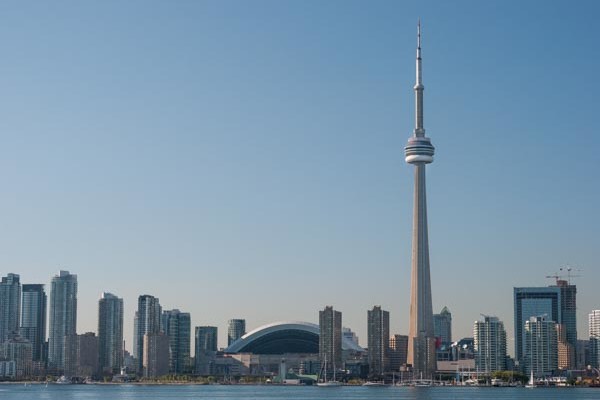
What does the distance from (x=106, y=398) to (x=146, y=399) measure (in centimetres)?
778

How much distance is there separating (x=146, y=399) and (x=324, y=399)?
28.7 metres

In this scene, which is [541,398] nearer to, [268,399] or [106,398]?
[268,399]

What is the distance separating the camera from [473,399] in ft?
619

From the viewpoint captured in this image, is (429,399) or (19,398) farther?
(19,398)

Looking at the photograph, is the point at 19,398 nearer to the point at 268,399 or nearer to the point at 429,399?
the point at 268,399

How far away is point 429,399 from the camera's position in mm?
184625

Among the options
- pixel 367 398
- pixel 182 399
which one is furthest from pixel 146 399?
pixel 367 398

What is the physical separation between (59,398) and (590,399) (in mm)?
86501

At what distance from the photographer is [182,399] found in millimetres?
187500

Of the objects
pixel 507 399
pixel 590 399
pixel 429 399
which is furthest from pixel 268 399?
pixel 590 399

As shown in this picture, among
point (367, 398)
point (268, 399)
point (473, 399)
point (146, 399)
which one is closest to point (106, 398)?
point (146, 399)

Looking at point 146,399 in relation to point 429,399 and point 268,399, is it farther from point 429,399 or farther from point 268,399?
point 429,399

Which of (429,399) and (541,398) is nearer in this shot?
(429,399)

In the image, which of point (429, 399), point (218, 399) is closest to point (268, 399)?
point (218, 399)
